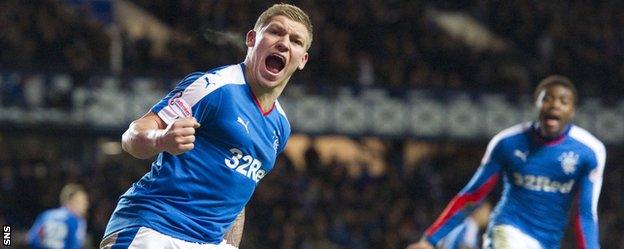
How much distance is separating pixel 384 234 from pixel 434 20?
6.90m

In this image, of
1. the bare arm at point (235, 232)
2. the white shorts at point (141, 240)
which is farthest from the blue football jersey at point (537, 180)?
the white shorts at point (141, 240)

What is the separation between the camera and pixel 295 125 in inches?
700

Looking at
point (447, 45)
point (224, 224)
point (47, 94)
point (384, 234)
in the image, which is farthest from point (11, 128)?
point (224, 224)

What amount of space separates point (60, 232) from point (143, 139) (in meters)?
8.58

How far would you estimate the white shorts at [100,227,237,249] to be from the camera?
15.0 feet

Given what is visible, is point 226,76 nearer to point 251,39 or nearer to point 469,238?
point 251,39

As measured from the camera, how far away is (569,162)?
7.27 meters

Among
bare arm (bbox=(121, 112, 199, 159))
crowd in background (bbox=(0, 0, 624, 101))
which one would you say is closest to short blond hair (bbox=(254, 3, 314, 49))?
bare arm (bbox=(121, 112, 199, 159))

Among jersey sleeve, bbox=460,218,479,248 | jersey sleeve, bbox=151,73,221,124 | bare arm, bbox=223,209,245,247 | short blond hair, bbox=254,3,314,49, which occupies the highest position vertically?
short blond hair, bbox=254,3,314,49

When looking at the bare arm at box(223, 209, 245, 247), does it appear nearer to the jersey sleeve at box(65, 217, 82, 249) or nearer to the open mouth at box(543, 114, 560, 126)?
the open mouth at box(543, 114, 560, 126)

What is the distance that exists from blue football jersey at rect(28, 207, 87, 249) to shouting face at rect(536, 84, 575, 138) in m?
6.54

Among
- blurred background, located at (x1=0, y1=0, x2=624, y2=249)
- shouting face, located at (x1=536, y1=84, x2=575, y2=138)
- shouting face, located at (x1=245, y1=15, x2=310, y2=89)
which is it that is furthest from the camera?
blurred background, located at (x1=0, y1=0, x2=624, y2=249)

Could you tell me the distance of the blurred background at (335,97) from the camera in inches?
625

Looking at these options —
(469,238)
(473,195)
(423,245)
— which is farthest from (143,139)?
(469,238)
